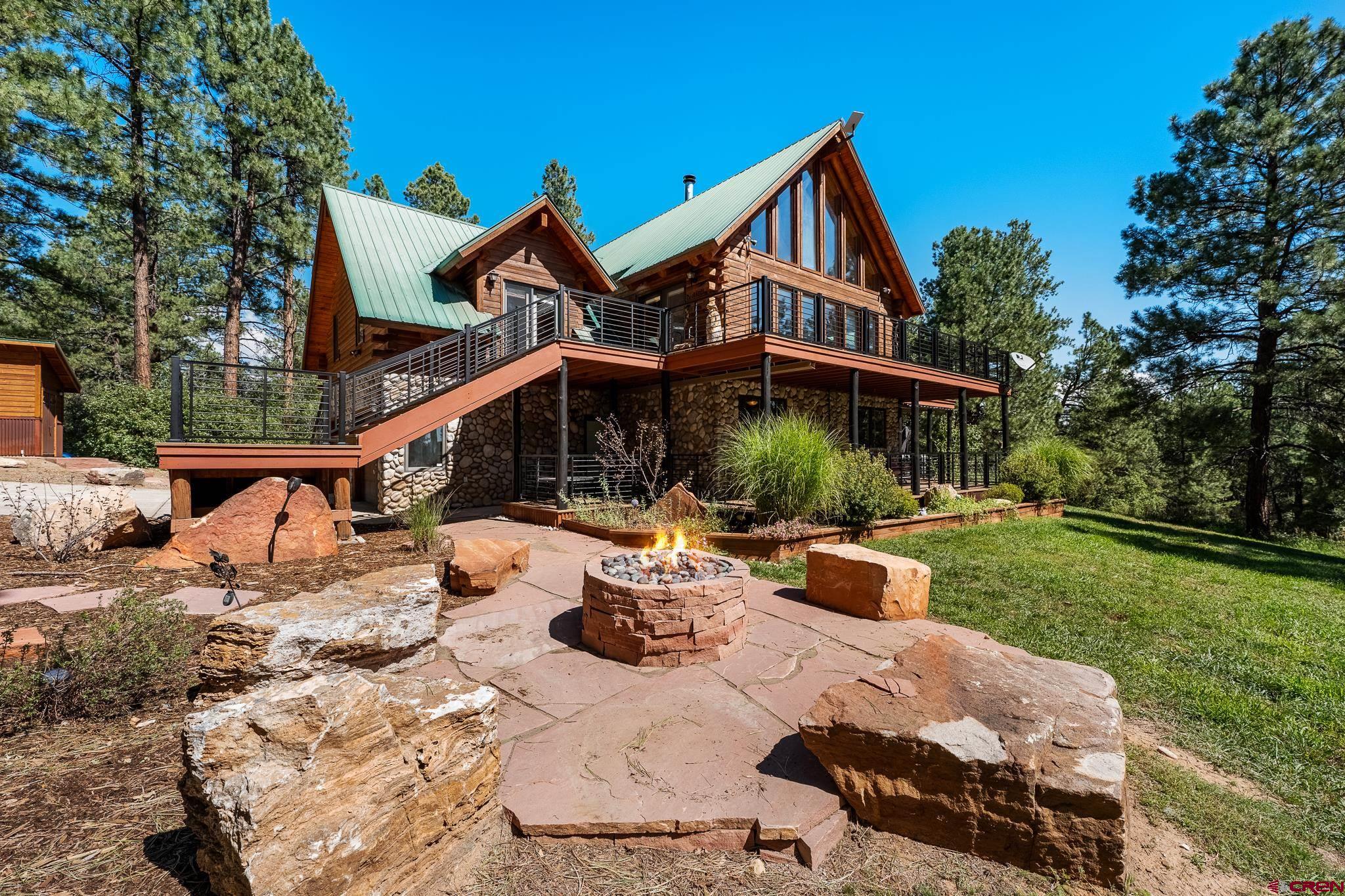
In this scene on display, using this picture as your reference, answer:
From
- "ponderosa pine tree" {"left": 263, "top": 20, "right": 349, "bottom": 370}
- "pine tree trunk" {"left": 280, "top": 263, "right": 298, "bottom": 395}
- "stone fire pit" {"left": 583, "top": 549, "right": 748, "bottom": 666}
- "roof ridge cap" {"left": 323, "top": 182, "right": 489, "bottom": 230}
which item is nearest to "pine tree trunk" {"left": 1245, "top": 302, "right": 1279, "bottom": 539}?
"stone fire pit" {"left": 583, "top": 549, "right": 748, "bottom": 666}

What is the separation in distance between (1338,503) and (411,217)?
32.3m

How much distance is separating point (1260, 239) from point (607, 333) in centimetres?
1718

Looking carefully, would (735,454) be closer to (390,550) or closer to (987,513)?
(390,550)

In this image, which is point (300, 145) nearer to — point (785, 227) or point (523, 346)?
point (523, 346)

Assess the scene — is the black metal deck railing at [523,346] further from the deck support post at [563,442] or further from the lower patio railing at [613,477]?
the lower patio railing at [613,477]

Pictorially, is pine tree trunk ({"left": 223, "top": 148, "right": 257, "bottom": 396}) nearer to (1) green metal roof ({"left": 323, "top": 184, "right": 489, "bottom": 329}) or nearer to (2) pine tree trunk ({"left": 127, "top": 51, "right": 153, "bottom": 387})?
(2) pine tree trunk ({"left": 127, "top": 51, "right": 153, "bottom": 387})

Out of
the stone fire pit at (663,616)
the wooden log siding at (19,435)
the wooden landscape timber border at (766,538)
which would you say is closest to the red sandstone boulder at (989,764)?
the stone fire pit at (663,616)

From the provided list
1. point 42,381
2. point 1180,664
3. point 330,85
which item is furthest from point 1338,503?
point 42,381

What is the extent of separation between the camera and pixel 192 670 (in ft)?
11.7

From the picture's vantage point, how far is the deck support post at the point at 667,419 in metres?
12.3

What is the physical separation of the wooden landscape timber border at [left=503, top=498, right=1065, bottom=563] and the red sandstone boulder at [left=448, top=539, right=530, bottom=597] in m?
2.36

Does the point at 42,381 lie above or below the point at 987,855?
above

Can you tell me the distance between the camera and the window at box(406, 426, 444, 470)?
12773mm

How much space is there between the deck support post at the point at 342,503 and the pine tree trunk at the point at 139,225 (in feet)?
49.0
